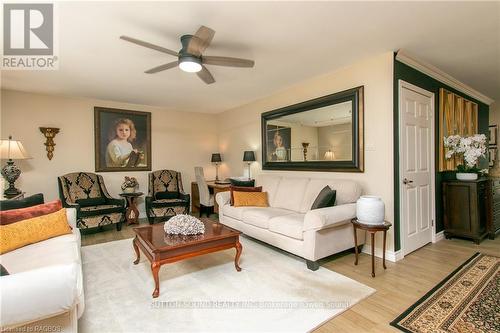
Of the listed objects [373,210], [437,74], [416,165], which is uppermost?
[437,74]

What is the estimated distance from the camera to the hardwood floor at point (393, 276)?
185 cm

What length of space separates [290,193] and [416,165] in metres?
1.71

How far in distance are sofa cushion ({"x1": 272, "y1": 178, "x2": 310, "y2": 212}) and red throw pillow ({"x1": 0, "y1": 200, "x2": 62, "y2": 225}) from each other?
2.82 meters

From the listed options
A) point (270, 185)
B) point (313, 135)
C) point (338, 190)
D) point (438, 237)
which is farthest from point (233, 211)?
point (438, 237)

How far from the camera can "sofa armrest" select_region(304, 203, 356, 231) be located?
261 centimetres

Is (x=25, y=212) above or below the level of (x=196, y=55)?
below

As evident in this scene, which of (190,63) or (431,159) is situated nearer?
(190,63)

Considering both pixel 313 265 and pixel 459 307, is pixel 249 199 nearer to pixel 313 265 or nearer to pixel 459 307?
pixel 313 265

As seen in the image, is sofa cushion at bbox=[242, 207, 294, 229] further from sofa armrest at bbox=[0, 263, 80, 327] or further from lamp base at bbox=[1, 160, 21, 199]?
lamp base at bbox=[1, 160, 21, 199]

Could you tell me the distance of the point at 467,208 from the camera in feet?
11.7

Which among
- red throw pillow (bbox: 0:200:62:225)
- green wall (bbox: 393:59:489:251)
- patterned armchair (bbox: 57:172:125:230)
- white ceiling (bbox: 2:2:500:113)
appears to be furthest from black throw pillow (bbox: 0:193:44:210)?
green wall (bbox: 393:59:489:251)

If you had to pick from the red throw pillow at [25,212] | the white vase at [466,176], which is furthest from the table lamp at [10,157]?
the white vase at [466,176]

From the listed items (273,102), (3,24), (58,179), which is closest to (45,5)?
(3,24)

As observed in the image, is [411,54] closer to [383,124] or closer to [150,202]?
[383,124]
